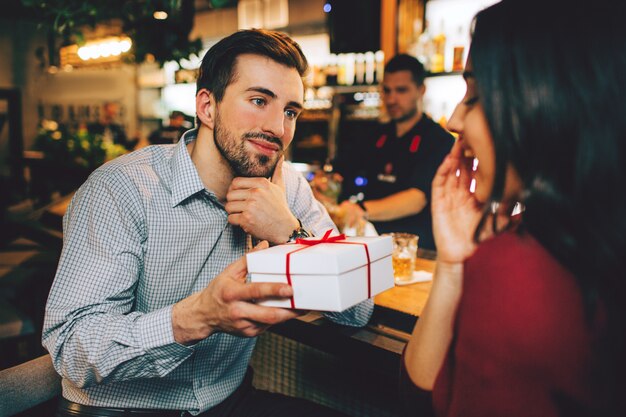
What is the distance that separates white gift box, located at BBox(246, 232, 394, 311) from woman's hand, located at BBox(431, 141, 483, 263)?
18 cm

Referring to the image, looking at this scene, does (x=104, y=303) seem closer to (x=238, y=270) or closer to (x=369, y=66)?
(x=238, y=270)

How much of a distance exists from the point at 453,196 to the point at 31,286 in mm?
2519

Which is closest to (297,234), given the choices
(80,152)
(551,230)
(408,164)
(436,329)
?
(436,329)

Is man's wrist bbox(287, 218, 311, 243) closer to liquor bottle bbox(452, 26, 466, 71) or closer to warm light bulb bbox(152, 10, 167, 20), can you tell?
warm light bulb bbox(152, 10, 167, 20)

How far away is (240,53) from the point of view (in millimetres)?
1529

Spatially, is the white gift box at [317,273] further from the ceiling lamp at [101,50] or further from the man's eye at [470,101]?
the ceiling lamp at [101,50]

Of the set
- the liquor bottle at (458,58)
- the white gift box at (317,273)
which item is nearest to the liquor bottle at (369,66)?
the liquor bottle at (458,58)

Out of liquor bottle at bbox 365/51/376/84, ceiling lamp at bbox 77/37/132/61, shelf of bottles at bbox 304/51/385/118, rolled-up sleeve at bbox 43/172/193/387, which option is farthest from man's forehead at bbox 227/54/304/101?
ceiling lamp at bbox 77/37/132/61

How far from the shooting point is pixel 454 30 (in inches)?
157

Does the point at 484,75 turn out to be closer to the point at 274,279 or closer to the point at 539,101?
the point at 539,101

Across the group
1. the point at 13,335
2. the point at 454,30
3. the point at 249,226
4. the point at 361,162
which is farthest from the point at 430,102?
the point at 13,335

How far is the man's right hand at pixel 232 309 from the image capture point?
984 mm

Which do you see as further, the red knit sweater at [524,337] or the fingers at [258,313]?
the fingers at [258,313]

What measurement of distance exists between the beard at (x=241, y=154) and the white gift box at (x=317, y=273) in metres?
0.50
